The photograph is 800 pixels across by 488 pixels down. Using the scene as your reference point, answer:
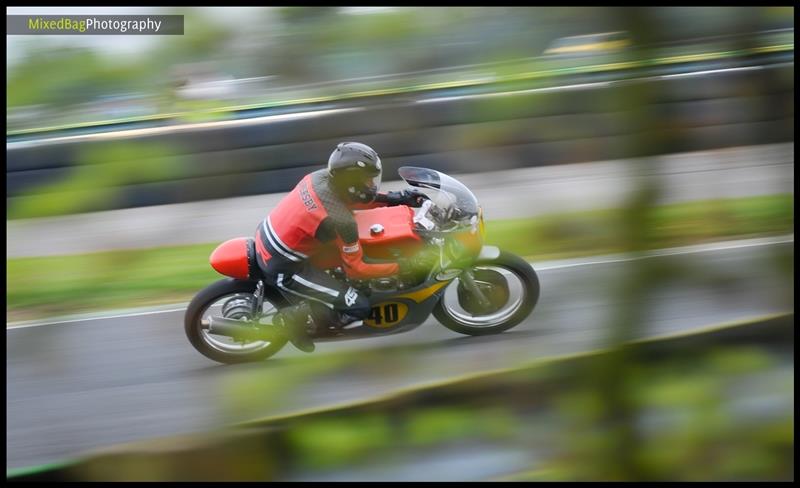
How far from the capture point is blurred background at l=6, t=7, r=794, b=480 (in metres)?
1.03

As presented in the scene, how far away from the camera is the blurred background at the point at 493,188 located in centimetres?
103

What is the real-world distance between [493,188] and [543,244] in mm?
124

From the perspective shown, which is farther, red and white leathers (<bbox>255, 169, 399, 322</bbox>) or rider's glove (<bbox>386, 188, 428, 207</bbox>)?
rider's glove (<bbox>386, 188, 428, 207</bbox>)

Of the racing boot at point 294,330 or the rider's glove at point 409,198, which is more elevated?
the racing boot at point 294,330

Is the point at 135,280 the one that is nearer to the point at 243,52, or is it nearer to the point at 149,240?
the point at 149,240

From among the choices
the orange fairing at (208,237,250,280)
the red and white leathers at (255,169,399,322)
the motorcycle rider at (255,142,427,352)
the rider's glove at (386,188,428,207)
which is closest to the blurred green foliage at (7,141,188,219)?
the motorcycle rider at (255,142,427,352)

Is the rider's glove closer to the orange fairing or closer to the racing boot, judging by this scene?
the orange fairing

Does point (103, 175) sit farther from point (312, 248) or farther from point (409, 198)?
point (409, 198)

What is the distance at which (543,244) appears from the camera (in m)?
1.13

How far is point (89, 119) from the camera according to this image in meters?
1.02

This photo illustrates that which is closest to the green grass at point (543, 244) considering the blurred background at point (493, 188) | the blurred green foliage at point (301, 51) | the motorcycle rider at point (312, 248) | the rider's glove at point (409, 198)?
the blurred background at point (493, 188)

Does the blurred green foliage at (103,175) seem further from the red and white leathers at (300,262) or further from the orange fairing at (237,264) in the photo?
the orange fairing at (237,264)

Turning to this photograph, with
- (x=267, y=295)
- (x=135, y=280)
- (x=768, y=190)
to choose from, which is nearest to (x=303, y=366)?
(x=135, y=280)

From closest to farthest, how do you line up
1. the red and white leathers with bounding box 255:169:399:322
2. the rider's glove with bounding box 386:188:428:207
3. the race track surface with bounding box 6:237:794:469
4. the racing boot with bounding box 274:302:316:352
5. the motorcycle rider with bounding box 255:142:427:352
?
the race track surface with bounding box 6:237:794:469, the racing boot with bounding box 274:302:316:352, the motorcycle rider with bounding box 255:142:427:352, the red and white leathers with bounding box 255:169:399:322, the rider's glove with bounding box 386:188:428:207
